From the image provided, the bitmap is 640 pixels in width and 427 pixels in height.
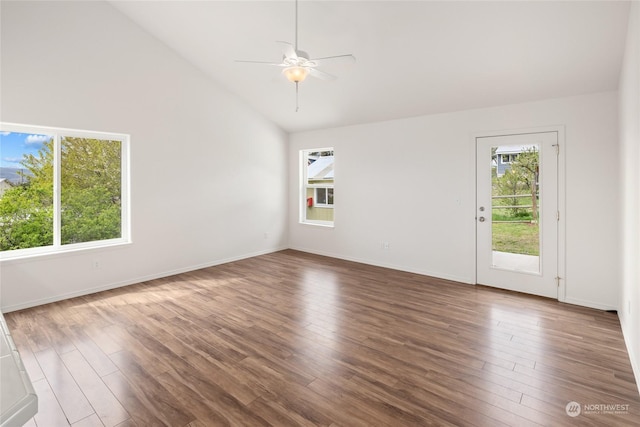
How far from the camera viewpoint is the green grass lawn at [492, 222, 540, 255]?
4.25 metres

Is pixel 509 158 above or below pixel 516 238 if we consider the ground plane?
above

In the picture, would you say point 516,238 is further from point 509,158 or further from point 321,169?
point 321,169

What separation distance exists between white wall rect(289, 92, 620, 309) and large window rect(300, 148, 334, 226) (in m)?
0.18

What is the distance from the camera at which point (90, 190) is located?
448cm

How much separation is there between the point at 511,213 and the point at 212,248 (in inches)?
187

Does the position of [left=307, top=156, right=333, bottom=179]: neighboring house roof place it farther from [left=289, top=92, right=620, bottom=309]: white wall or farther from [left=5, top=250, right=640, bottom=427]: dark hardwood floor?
[left=5, top=250, right=640, bottom=427]: dark hardwood floor

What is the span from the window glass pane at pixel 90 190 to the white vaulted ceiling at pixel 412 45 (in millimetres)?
1918

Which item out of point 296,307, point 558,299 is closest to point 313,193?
point 296,307

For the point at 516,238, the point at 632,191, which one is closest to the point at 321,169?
the point at 516,238

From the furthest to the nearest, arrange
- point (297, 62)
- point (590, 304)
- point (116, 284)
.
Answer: point (116, 284), point (590, 304), point (297, 62)

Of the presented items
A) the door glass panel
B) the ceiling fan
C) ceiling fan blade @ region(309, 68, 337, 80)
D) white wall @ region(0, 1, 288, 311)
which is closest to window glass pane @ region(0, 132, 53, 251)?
white wall @ region(0, 1, 288, 311)

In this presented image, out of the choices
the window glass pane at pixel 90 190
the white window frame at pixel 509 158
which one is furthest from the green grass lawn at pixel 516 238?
the window glass pane at pixel 90 190

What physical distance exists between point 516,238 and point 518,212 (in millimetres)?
356

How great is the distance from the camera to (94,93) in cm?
428
